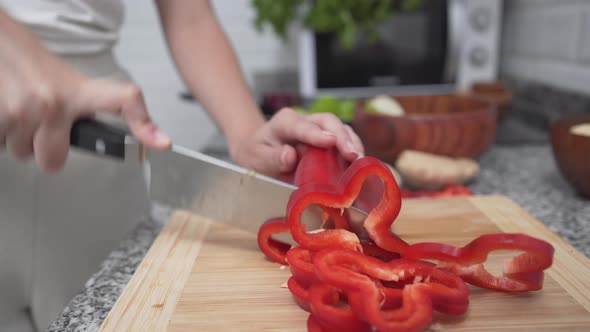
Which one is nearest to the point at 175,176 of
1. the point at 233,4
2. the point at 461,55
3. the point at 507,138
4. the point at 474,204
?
the point at 474,204

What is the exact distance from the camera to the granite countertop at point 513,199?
30.3 inches

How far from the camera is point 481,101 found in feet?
4.54

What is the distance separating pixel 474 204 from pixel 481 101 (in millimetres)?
399

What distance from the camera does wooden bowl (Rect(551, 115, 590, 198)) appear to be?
3.44 ft

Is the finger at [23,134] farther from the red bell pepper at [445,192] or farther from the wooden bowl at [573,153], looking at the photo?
the wooden bowl at [573,153]

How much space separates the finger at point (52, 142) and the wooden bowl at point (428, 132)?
718 mm

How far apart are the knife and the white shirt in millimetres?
338

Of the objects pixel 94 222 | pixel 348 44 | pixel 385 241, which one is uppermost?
pixel 348 44

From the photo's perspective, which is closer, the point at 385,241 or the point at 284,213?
the point at 385,241

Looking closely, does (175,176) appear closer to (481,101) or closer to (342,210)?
(342,210)

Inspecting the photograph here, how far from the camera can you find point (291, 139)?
3.20 feet

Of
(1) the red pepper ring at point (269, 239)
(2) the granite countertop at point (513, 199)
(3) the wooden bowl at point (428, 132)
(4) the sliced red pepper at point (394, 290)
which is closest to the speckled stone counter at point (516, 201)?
(2) the granite countertop at point (513, 199)

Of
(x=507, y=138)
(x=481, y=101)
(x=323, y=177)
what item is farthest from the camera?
(x=507, y=138)

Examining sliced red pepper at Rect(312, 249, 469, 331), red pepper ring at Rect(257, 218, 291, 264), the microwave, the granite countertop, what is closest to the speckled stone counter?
the granite countertop
